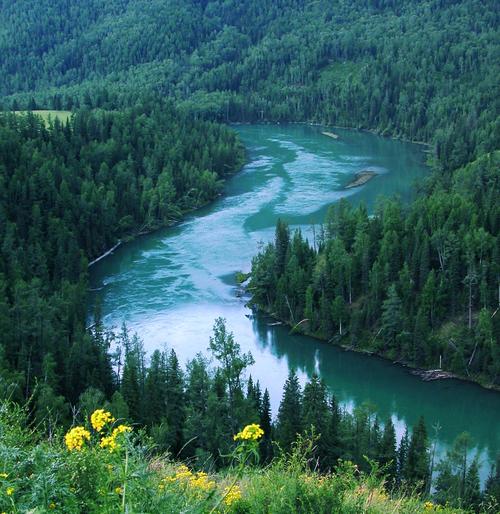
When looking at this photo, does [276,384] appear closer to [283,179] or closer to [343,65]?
[283,179]

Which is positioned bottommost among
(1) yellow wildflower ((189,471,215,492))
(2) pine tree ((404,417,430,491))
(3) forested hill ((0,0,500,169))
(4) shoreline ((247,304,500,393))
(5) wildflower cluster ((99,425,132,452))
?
(4) shoreline ((247,304,500,393))

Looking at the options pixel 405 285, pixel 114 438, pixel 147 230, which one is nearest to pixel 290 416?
pixel 405 285

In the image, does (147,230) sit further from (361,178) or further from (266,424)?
(266,424)

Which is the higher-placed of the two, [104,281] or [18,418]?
[18,418]

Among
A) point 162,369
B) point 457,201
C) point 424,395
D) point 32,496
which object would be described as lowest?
point 424,395

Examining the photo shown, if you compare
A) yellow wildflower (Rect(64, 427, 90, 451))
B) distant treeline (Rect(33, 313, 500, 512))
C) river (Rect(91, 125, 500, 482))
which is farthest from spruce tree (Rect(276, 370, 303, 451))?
yellow wildflower (Rect(64, 427, 90, 451))

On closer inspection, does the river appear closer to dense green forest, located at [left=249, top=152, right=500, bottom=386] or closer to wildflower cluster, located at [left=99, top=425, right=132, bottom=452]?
dense green forest, located at [left=249, top=152, right=500, bottom=386]

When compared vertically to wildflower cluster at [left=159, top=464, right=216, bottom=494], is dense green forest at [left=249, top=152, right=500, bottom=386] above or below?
below

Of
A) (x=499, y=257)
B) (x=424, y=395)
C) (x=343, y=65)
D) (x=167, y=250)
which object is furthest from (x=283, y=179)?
(x=343, y=65)
